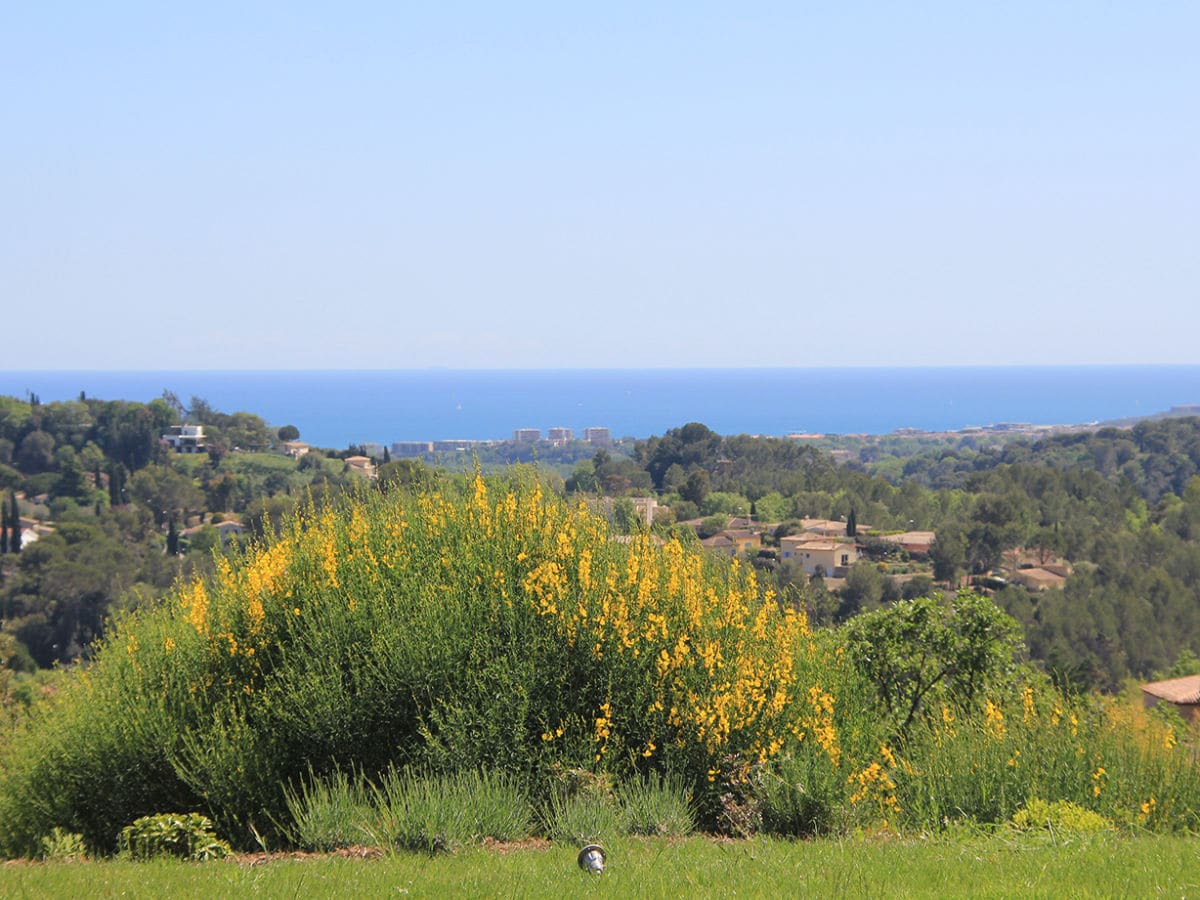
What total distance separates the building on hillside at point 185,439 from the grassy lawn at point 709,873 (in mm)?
83438

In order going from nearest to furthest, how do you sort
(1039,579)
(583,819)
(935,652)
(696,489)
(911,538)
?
(583,819), (935,652), (1039,579), (911,538), (696,489)

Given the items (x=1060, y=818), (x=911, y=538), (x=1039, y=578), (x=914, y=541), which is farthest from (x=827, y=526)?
(x=1060, y=818)

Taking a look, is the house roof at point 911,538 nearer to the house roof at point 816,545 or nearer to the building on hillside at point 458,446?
the house roof at point 816,545

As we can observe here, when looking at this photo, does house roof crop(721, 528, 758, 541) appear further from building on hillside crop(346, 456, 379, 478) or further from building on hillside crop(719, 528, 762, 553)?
building on hillside crop(346, 456, 379, 478)

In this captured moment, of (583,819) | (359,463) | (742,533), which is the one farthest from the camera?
(359,463)

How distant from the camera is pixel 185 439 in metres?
86.6

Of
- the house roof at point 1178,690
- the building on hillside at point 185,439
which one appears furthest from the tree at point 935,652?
the building on hillside at point 185,439

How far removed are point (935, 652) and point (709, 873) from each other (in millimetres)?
6415

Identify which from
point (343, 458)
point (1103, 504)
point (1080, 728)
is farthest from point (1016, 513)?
point (1080, 728)

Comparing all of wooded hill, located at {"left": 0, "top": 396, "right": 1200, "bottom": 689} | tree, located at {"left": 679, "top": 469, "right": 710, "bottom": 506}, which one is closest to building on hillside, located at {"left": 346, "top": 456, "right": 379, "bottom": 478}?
wooded hill, located at {"left": 0, "top": 396, "right": 1200, "bottom": 689}

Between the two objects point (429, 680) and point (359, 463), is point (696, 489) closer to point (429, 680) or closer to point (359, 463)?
point (359, 463)

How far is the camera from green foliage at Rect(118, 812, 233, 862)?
271 inches

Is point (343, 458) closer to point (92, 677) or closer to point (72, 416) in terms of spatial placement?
point (72, 416)

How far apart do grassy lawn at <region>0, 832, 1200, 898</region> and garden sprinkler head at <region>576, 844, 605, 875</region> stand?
50 mm
